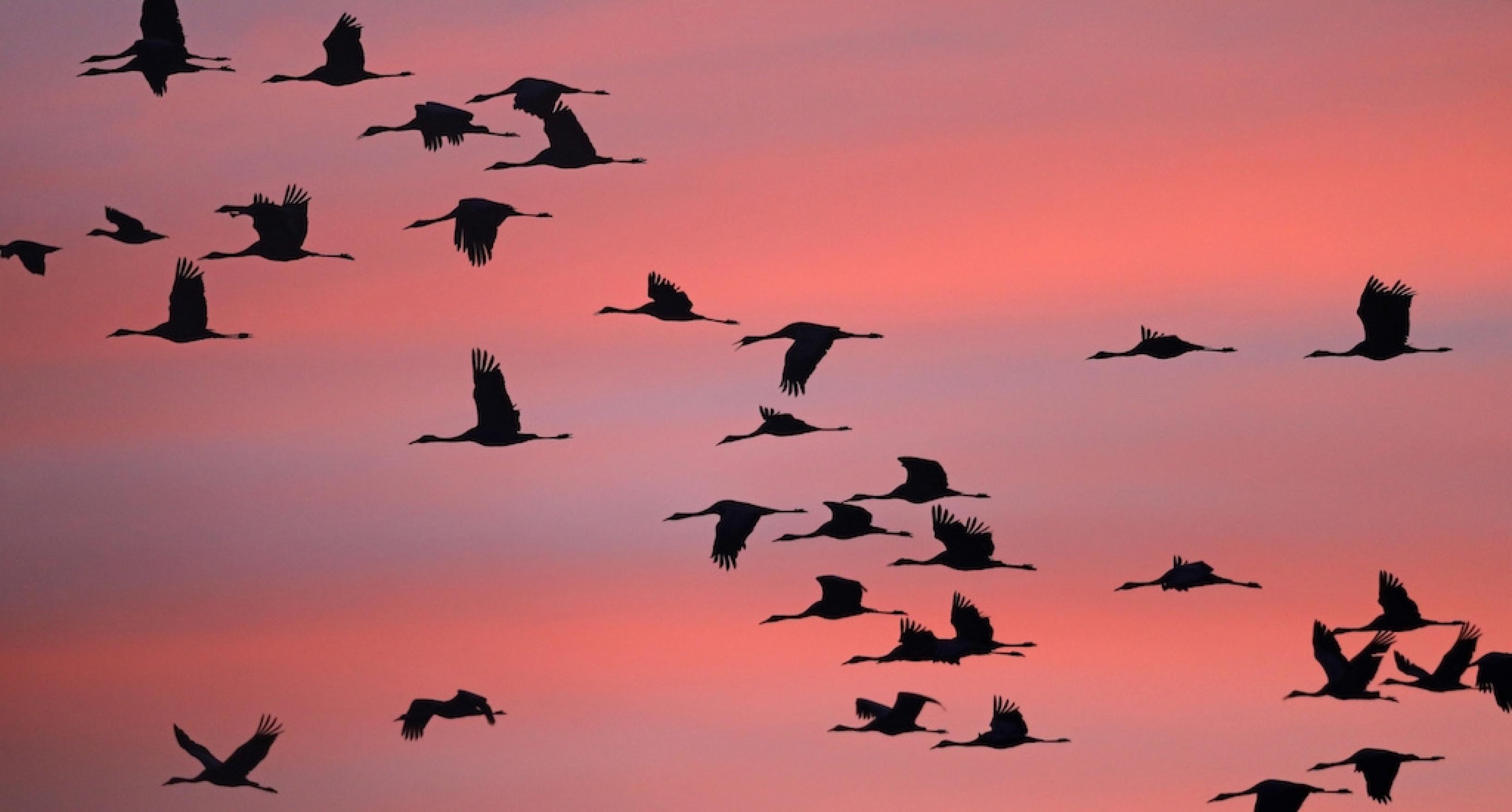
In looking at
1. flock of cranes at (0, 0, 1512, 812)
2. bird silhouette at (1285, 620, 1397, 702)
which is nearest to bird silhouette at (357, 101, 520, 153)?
flock of cranes at (0, 0, 1512, 812)

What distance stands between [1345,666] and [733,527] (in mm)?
11056

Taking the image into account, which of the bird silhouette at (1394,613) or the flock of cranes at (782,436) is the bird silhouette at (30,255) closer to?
the flock of cranes at (782,436)

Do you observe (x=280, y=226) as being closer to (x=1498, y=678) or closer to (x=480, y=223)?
(x=480, y=223)

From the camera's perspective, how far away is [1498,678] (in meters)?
55.2

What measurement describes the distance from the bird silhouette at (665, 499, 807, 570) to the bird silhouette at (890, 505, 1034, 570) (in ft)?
8.58

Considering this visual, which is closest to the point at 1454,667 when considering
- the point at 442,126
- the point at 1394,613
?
the point at 1394,613

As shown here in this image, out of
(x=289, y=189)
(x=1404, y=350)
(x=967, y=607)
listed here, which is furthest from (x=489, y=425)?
(x=1404, y=350)

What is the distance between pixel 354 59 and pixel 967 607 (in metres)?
14.9

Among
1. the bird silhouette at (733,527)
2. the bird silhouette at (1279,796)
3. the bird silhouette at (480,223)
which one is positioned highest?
the bird silhouette at (480,223)

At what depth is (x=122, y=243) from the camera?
60.2 meters

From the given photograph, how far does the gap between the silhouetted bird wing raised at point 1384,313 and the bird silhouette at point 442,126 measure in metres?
15.3

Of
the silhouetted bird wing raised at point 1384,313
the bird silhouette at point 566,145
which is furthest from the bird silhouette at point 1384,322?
the bird silhouette at point 566,145

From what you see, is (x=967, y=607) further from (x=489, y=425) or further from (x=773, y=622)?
(x=489, y=425)

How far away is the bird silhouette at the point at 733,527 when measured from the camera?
57219mm
